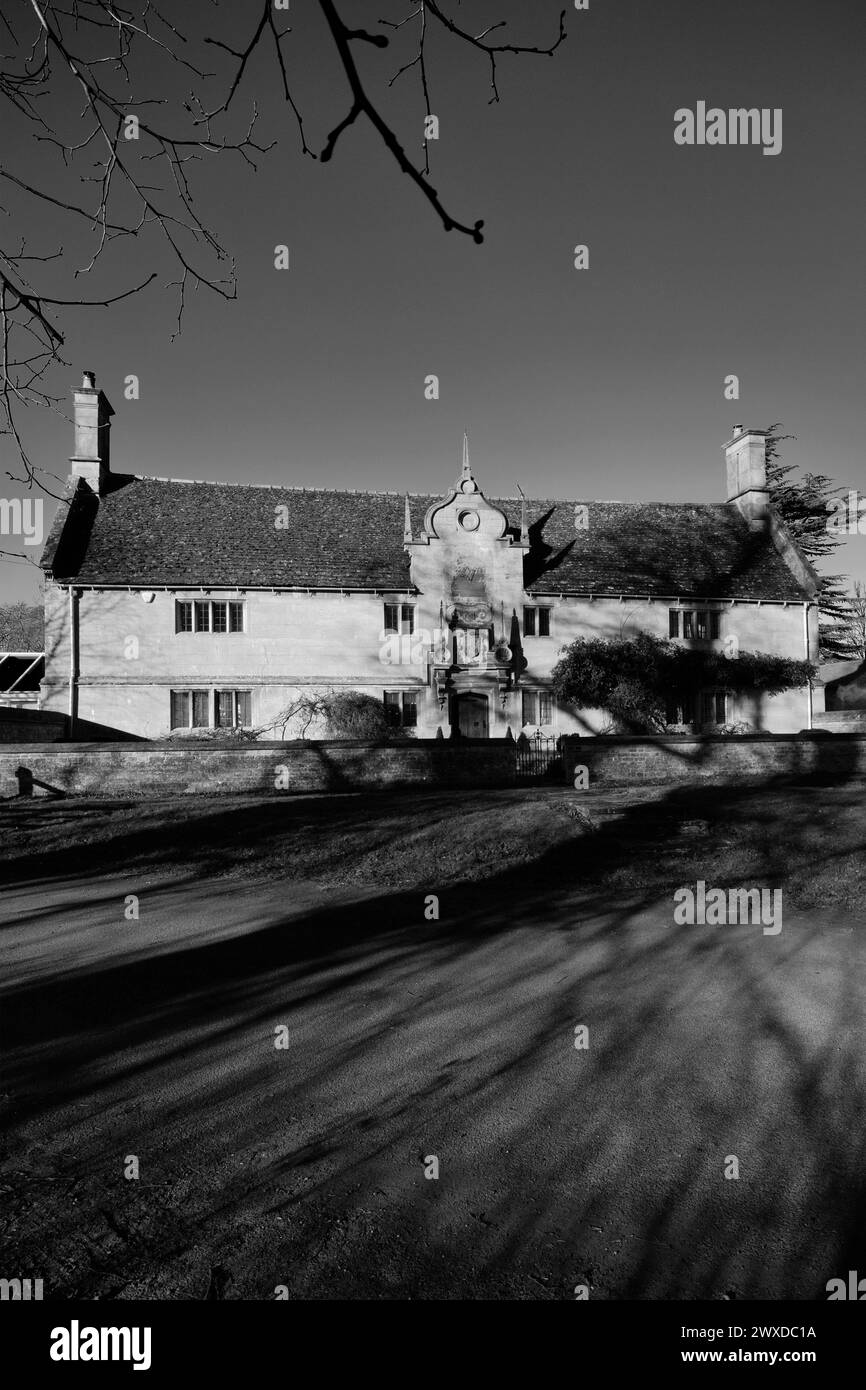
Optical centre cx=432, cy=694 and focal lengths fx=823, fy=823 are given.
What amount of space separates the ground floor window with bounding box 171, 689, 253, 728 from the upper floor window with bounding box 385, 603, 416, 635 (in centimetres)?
581

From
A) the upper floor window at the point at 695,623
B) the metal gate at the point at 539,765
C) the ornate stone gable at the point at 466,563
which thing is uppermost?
the ornate stone gable at the point at 466,563

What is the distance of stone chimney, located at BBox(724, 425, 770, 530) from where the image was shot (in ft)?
118

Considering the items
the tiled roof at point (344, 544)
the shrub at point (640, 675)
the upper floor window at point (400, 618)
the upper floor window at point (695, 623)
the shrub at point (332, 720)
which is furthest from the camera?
the upper floor window at point (695, 623)

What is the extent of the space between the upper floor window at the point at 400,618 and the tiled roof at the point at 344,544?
0.83 m

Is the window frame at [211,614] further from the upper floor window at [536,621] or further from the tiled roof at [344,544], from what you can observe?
the upper floor window at [536,621]

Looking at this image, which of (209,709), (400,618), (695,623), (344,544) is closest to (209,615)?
(209,709)

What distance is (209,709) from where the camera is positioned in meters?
29.5

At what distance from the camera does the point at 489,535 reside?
103 feet

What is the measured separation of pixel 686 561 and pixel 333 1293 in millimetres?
33219

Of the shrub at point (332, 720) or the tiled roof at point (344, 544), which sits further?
the tiled roof at point (344, 544)

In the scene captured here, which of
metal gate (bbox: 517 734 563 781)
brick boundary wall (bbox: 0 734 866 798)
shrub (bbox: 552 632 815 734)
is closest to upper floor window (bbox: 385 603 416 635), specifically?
shrub (bbox: 552 632 815 734)

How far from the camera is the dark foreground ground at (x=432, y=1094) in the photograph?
3242 mm

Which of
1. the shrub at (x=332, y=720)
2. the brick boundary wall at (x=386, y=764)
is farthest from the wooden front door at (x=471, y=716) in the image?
the brick boundary wall at (x=386, y=764)

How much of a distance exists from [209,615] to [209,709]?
134 inches
